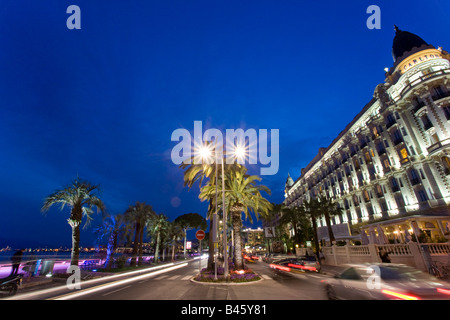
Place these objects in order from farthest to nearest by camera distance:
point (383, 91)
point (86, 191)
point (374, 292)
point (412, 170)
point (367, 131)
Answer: point (367, 131), point (383, 91), point (412, 170), point (86, 191), point (374, 292)

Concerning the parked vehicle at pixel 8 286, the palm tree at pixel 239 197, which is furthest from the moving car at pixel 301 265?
the parked vehicle at pixel 8 286

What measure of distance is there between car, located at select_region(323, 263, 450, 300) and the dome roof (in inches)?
1750

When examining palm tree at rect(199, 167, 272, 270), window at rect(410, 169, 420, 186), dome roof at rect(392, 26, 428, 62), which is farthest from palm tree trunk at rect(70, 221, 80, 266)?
dome roof at rect(392, 26, 428, 62)

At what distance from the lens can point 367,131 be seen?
42781mm

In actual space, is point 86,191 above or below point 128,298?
above

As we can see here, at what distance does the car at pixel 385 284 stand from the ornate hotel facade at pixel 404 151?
1908cm

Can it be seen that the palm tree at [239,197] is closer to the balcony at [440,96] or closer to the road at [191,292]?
the road at [191,292]

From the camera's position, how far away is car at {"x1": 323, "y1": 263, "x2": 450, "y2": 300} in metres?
5.66

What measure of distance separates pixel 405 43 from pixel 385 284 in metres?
49.2

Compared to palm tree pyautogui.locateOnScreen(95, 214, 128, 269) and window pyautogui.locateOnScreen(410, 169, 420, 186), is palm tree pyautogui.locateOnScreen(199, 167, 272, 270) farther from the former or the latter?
window pyautogui.locateOnScreen(410, 169, 420, 186)

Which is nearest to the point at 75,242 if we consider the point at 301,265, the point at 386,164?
the point at 301,265

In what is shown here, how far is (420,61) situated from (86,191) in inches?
1958
